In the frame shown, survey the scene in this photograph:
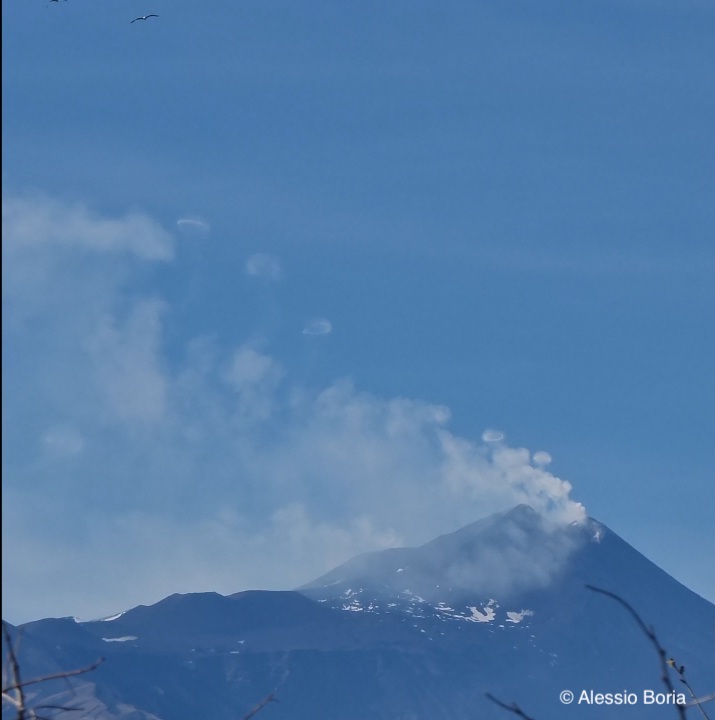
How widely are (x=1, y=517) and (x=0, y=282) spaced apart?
150 cm

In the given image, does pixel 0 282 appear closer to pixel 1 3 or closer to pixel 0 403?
pixel 0 403

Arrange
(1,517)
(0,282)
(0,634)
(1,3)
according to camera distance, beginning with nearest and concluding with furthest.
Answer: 1. (0,634)
2. (1,517)
3. (0,282)
4. (1,3)

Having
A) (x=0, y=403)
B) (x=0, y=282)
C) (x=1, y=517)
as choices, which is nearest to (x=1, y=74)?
(x=0, y=282)

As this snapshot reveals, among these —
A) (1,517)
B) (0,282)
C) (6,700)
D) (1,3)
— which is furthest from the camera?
(1,3)

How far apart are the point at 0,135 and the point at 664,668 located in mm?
5192

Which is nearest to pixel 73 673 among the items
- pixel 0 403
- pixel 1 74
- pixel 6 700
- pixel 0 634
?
pixel 6 700

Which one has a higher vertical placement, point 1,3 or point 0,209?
point 1,3

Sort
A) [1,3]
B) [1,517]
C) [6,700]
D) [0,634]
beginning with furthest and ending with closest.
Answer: [1,3]
[1,517]
[6,700]
[0,634]

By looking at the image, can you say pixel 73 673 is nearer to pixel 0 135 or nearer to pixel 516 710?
pixel 516 710

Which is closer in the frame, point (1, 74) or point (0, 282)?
point (0, 282)

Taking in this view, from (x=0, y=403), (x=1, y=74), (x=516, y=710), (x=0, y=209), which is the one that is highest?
(x=1, y=74)

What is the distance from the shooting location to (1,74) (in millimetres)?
8453

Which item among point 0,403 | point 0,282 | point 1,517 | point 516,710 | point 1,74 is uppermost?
point 1,74

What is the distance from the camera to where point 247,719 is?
802 cm
